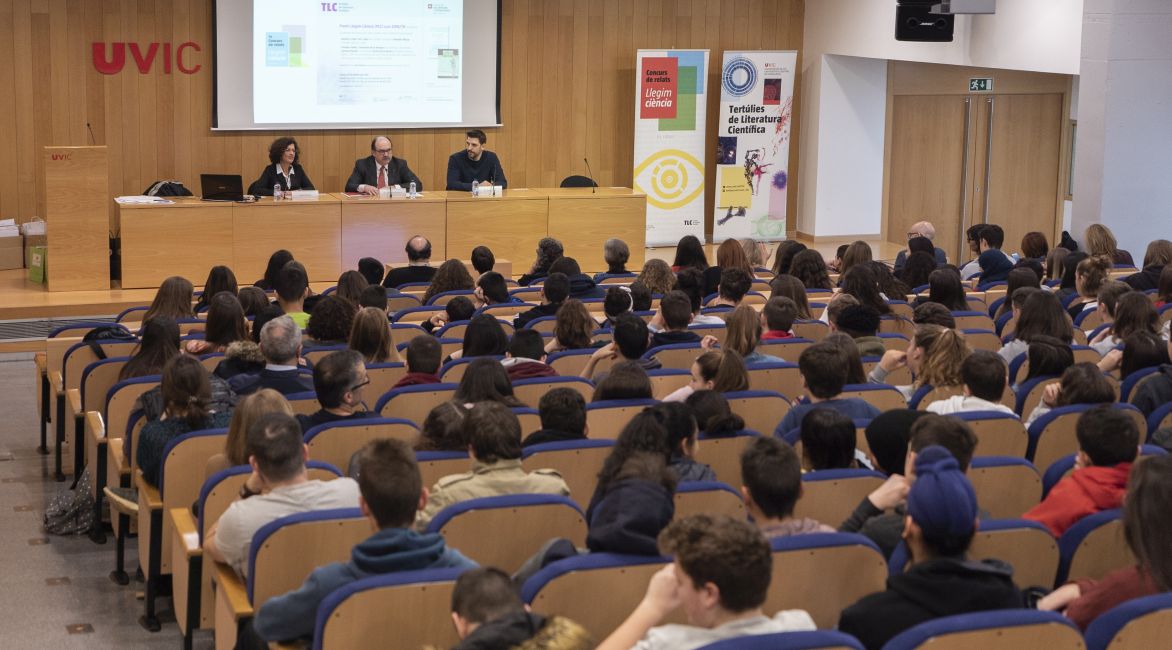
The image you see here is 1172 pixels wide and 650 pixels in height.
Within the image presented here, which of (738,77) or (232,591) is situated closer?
(232,591)

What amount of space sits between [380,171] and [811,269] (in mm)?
5095

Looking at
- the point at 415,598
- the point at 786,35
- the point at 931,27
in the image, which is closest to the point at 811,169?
the point at 786,35

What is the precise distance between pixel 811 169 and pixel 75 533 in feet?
35.5

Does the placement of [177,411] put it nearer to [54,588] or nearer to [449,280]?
[54,588]

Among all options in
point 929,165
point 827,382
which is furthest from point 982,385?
point 929,165

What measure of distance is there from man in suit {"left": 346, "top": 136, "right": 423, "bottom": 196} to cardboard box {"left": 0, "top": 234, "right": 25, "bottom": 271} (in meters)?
2.97

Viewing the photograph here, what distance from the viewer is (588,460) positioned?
179 inches

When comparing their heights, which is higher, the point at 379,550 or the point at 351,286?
the point at 351,286

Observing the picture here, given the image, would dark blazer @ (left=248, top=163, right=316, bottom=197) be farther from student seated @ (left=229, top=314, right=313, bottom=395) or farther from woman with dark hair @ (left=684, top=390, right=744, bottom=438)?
woman with dark hair @ (left=684, top=390, right=744, bottom=438)

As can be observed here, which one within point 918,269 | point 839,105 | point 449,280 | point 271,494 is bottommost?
point 271,494

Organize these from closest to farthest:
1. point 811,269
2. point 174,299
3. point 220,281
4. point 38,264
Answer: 1. point 174,299
2. point 220,281
3. point 811,269
4. point 38,264

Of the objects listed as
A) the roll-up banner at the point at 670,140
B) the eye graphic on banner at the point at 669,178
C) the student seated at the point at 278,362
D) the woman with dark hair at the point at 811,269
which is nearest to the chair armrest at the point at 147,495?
the student seated at the point at 278,362

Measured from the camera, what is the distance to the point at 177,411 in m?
5.07

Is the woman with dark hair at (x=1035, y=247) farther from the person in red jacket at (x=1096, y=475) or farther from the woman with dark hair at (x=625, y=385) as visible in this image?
the person in red jacket at (x=1096, y=475)
